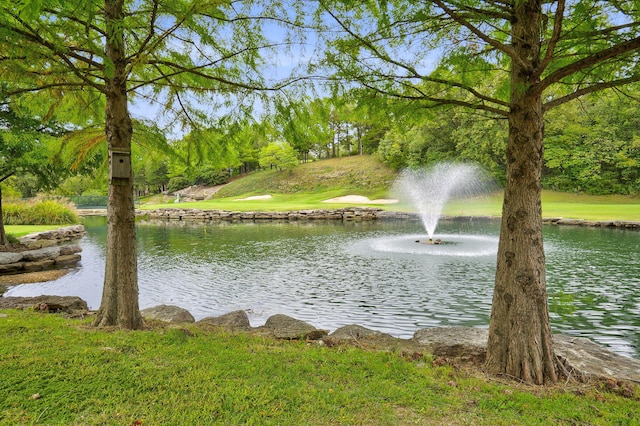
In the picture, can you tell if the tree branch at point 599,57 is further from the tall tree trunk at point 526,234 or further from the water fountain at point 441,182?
the water fountain at point 441,182

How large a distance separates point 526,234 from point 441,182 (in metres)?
30.7

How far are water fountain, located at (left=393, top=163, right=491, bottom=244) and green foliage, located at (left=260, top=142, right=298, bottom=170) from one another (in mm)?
14757

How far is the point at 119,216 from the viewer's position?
186 inches

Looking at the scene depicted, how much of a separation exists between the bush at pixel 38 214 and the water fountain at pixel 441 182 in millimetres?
23579

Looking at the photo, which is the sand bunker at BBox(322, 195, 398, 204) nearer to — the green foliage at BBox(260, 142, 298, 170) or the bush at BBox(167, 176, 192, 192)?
the green foliage at BBox(260, 142, 298, 170)

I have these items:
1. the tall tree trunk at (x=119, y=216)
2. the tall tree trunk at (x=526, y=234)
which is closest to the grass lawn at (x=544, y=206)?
the tall tree trunk at (x=526, y=234)

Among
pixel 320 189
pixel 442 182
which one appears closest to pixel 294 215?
pixel 442 182

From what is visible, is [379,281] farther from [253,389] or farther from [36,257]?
[36,257]

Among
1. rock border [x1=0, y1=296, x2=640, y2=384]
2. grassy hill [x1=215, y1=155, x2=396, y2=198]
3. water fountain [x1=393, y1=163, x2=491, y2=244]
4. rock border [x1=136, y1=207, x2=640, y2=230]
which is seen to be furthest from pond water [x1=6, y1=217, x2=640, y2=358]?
grassy hill [x1=215, y1=155, x2=396, y2=198]

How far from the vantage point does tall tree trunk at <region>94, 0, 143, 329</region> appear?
4605mm

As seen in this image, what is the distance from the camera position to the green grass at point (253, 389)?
8.82 feet

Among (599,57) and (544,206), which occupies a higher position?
(599,57)

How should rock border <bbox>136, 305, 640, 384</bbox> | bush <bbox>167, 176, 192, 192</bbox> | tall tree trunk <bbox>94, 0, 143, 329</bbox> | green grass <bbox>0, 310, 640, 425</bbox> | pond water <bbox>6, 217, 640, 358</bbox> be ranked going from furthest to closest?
1. bush <bbox>167, 176, 192, 192</bbox>
2. pond water <bbox>6, 217, 640, 358</bbox>
3. tall tree trunk <bbox>94, 0, 143, 329</bbox>
4. rock border <bbox>136, 305, 640, 384</bbox>
5. green grass <bbox>0, 310, 640, 425</bbox>

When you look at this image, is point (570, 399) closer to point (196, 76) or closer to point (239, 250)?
point (196, 76)
